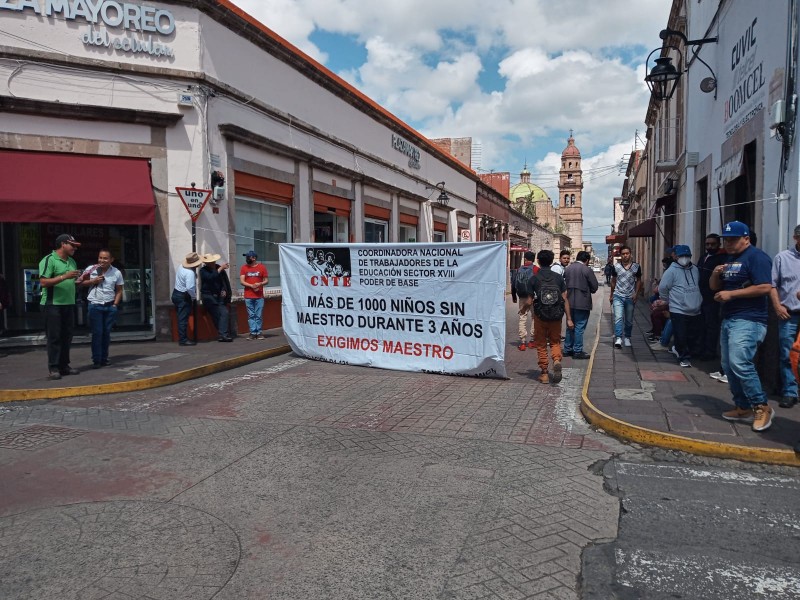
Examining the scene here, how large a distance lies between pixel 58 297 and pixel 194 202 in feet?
11.7

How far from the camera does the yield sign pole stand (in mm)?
10971

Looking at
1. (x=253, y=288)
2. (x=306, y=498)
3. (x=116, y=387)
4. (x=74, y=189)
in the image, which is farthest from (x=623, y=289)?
(x=74, y=189)

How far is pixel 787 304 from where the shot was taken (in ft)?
20.5

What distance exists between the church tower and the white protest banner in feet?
340

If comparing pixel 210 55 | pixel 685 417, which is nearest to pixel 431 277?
pixel 685 417

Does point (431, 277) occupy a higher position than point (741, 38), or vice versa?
point (741, 38)

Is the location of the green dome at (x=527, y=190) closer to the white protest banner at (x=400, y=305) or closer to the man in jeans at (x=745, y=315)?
the white protest banner at (x=400, y=305)

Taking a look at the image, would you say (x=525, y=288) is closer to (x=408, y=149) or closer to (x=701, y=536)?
(x=701, y=536)

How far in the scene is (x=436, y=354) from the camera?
352 inches

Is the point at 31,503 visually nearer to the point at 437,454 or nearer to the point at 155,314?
the point at 437,454

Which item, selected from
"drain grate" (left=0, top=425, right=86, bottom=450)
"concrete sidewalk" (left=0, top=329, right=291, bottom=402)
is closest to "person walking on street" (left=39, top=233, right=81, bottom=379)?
"concrete sidewalk" (left=0, top=329, right=291, bottom=402)

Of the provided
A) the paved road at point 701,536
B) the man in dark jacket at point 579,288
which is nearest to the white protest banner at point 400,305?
the man in dark jacket at point 579,288

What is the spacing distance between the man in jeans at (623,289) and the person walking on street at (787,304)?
402 cm

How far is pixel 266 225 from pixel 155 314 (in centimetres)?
386
